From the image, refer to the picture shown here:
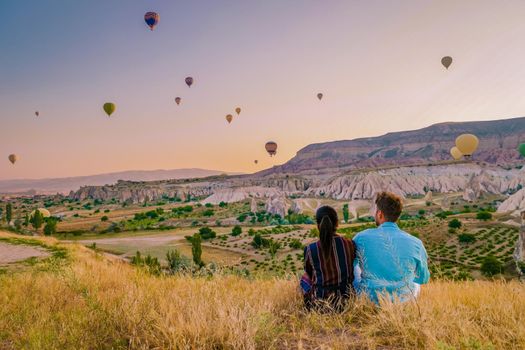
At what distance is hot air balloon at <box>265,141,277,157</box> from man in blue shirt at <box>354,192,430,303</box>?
230 feet

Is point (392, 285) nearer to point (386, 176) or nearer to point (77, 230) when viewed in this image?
point (77, 230)

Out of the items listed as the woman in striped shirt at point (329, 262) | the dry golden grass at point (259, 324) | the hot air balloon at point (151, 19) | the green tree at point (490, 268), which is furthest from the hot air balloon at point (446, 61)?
the woman in striped shirt at point (329, 262)

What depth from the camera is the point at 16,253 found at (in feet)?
50.0

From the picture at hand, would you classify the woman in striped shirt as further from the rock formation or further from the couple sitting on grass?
the rock formation

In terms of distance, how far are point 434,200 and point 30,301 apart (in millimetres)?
114746

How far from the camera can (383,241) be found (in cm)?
390

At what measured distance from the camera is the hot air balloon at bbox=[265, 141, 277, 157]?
74512 mm

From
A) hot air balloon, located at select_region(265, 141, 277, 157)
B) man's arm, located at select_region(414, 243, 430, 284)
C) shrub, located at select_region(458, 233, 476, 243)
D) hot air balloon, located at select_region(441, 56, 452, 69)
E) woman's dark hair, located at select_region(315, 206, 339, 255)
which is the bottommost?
shrub, located at select_region(458, 233, 476, 243)

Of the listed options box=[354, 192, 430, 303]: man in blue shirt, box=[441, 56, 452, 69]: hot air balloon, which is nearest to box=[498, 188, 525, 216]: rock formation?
box=[441, 56, 452, 69]: hot air balloon

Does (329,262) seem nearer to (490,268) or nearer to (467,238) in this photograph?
(490,268)

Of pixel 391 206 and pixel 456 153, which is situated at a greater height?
pixel 456 153

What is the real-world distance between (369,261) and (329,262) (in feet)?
1.49

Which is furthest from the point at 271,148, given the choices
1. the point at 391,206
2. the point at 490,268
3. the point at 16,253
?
the point at 391,206

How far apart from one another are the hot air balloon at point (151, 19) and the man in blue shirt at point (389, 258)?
39075 mm
